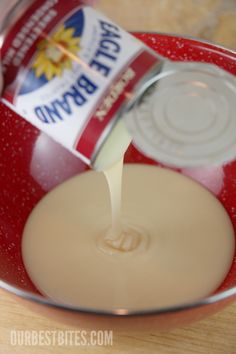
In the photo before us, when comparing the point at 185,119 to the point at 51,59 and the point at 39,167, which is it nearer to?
the point at 51,59

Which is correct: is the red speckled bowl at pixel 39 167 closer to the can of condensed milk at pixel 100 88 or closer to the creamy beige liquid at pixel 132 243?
the creamy beige liquid at pixel 132 243

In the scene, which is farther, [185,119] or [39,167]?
[39,167]

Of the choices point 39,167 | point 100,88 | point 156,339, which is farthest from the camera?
point 39,167

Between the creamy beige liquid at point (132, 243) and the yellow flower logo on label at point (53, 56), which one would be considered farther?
the creamy beige liquid at point (132, 243)

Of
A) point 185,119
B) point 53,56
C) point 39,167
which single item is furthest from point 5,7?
point 39,167

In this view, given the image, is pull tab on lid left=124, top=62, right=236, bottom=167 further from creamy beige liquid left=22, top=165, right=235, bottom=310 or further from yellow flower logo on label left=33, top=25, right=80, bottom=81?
creamy beige liquid left=22, top=165, right=235, bottom=310

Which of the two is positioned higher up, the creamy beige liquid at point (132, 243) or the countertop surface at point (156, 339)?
the creamy beige liquid at point (132, 243)

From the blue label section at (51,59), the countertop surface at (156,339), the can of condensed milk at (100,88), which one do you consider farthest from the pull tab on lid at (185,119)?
the countertop surface at (156,339)
